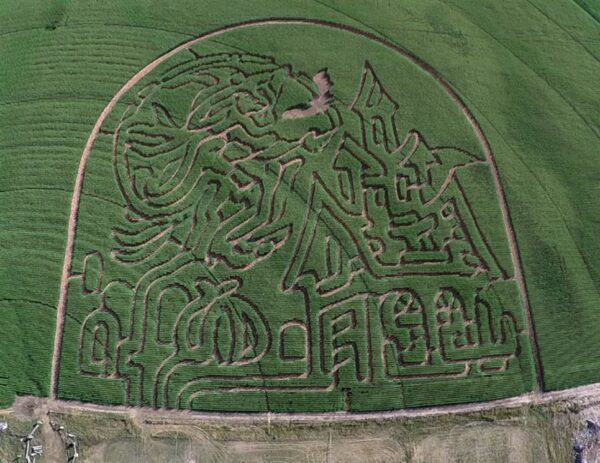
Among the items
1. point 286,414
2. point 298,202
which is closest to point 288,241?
point 298,202

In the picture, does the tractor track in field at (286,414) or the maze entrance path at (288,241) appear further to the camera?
the maze entrance path at (288,241)

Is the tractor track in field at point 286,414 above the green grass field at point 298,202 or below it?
below

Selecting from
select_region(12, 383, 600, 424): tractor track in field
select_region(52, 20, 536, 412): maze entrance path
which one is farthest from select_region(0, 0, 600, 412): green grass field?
select_region(12, 383, 600, 424): tractor track in field

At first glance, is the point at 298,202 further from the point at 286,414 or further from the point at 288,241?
the point at 286,414

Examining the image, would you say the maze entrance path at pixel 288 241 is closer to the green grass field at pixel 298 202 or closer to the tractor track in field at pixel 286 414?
the green grass field at pixel 298 202

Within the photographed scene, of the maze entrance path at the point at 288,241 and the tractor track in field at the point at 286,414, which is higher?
the maze entrance path at the point at 288,241

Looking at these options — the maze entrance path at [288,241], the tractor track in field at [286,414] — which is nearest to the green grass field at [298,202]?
the maze entrance path at [288,241]

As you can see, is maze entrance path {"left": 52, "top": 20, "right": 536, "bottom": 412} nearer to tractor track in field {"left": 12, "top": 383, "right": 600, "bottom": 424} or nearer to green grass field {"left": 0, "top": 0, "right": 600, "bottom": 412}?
green grass field {"left": 0, "top": 0, "right": 600, "bottom": 412}
